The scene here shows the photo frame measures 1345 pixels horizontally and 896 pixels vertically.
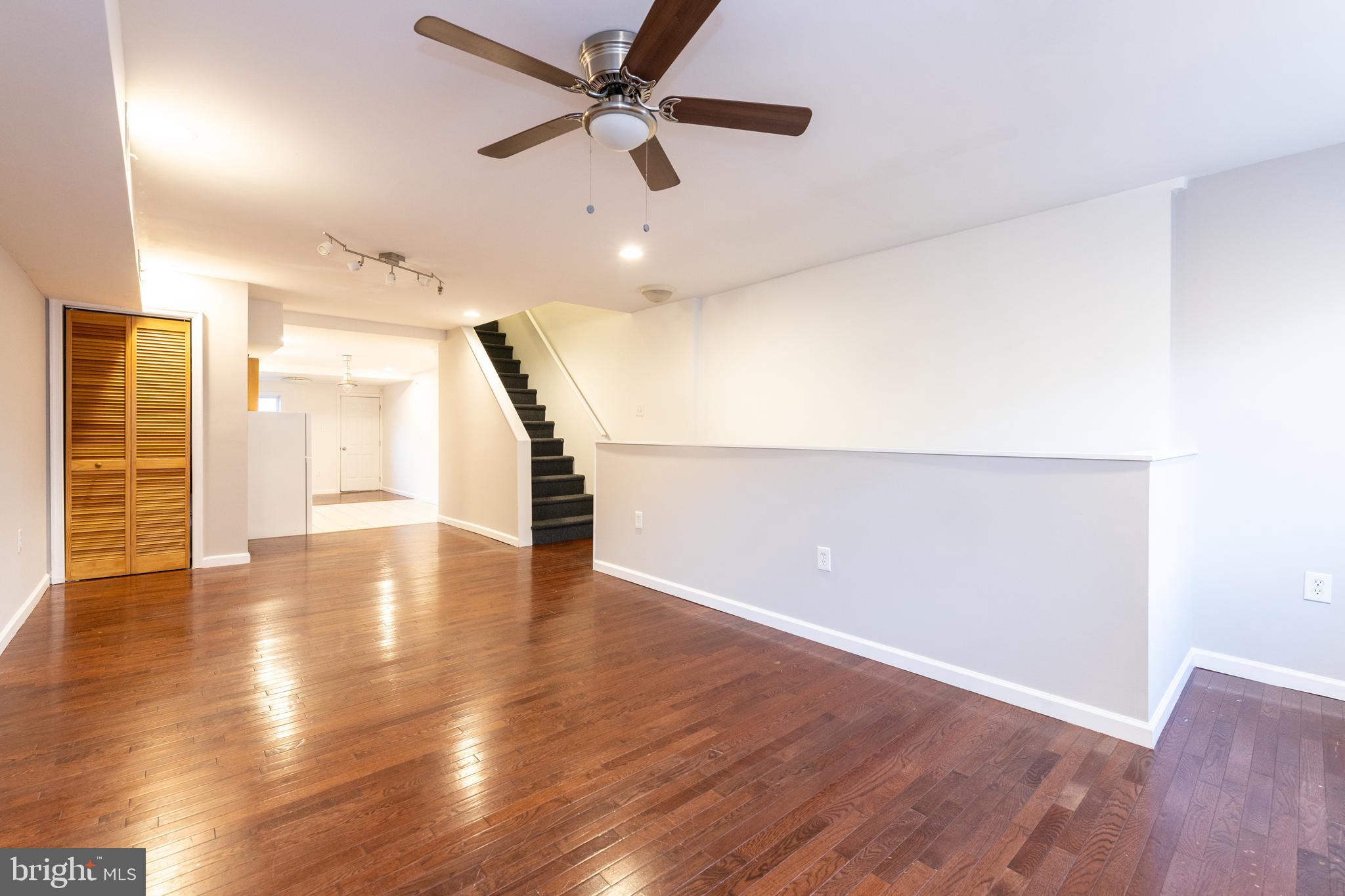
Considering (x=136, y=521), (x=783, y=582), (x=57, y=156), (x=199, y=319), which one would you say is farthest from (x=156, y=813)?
(x=199, y=319)

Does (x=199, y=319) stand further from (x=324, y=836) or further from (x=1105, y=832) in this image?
(x=1105, y=832)

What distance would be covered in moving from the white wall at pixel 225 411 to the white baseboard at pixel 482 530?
2.08 metres

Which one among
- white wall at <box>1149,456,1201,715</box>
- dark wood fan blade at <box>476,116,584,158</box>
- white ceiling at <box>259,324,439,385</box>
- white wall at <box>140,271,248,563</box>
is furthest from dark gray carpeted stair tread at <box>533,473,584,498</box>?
white wall at <box>1149,456,1201,715</box>

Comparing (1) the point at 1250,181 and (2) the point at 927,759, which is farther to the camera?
(1) the point at 1250,181

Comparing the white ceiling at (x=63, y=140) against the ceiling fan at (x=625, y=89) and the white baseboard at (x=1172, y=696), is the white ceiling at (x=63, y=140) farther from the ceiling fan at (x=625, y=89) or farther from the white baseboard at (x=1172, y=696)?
the white baseboard at (x=1172, y=696)

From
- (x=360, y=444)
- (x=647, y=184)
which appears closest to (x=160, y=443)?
(x=647, y=184)

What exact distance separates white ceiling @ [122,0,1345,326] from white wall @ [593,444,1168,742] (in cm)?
133

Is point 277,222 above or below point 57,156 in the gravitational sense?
above

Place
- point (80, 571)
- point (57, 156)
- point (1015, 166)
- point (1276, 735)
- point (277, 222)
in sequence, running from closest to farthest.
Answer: point (57, 156)
point (1276, 735)
point (1015, 166)
point (277, 222)
point (80, 571)

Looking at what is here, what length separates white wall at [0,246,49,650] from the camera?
123 inches

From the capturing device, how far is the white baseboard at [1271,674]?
259 cm

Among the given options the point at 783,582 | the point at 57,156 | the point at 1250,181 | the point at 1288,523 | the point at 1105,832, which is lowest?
the point at 1105,832

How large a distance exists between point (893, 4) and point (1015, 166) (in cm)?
134

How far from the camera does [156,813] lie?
1.74 meters
